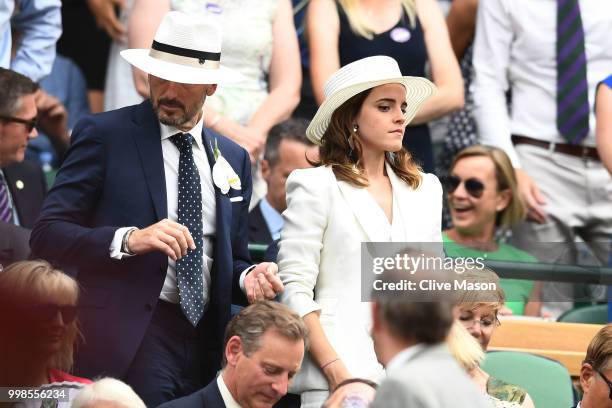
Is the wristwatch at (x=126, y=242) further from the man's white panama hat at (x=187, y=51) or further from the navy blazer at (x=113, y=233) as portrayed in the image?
the man's white panama hat at (x=187, y=51)

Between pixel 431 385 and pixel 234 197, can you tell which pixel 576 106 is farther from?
pixel 431 385

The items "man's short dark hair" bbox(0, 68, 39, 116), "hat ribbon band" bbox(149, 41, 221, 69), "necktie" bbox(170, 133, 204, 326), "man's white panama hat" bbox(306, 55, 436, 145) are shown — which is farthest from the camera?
"man's short dark hair" bbox(0, 68, 39, 116)

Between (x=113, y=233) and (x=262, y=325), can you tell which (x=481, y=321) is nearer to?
(x=262, y=325)

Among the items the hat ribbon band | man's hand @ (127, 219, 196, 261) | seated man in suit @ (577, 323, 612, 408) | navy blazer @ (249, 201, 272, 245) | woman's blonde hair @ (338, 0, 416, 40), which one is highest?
woman's blonde hair @ (338, 0, 416, 40)

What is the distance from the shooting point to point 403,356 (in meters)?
4.40

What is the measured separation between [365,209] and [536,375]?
1.35 m

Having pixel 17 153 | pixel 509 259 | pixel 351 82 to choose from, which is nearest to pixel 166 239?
pixel 351 82

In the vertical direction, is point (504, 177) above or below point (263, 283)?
above

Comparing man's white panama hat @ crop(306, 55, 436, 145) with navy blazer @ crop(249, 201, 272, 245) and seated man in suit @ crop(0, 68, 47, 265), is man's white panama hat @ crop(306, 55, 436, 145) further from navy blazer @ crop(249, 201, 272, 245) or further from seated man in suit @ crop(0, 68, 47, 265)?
navy blazer @ crop(249, 201, 272, 245)

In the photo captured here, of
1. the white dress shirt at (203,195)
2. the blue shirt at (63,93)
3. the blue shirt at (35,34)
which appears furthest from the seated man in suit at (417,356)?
the blue shirt at (63,93)

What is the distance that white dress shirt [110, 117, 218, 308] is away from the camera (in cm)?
645

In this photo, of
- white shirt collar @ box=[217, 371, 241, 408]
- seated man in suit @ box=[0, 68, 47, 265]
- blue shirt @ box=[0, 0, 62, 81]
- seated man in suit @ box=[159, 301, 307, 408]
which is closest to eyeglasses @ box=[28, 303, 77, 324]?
seated man in suit @ box=[159, 301, 307, 408]

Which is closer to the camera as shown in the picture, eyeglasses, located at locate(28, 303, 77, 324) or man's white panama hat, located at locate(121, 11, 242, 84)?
eyeglasses, located at locate(28, 303, 77, 324)

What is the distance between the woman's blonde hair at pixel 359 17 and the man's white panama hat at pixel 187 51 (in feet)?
6.02
